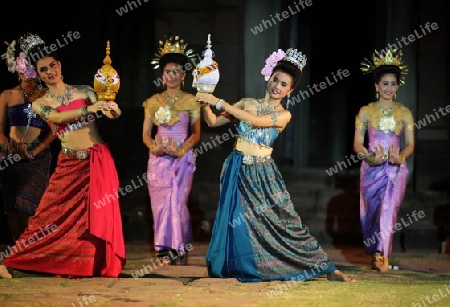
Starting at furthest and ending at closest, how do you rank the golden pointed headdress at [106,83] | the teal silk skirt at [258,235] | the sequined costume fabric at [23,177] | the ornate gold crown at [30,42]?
the sequined costume fabric at [23,177]
the ornate gold crown at [30,42]
the teal silk skirt at [258,235]
the golden pointed headdress at [106,83]

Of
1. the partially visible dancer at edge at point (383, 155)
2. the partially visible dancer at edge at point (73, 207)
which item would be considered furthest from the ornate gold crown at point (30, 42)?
the partially visible dancer at edge at point (383, 155)

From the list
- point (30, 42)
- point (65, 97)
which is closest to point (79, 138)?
point (65, 97)

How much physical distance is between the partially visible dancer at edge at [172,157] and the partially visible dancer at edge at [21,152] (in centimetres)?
98

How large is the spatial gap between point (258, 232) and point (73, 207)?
1.43m

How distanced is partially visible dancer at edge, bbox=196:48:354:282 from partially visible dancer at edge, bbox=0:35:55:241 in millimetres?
1932

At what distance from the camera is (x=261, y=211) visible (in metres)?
6.45

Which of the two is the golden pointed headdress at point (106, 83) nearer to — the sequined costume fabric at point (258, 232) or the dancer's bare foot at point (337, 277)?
the sequined costume fabric at point (258, 232)

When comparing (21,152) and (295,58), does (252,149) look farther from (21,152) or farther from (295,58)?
(21,152)

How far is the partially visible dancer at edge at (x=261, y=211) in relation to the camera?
6.39m

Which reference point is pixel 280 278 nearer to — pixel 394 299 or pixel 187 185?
pixel 394 299

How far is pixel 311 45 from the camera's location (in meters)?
12.8

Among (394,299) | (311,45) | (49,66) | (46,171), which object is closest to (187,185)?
(46,171)

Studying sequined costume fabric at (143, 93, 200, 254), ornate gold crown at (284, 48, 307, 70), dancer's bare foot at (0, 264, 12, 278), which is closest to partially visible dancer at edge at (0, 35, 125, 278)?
dancer's bare foot at (0, 264, 12, 278)

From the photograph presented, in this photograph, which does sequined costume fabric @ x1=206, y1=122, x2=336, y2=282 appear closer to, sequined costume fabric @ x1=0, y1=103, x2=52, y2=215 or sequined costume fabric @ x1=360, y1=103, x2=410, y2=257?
sequined costume fabric @ x1=360, y1=103, x2=410, y2=257
